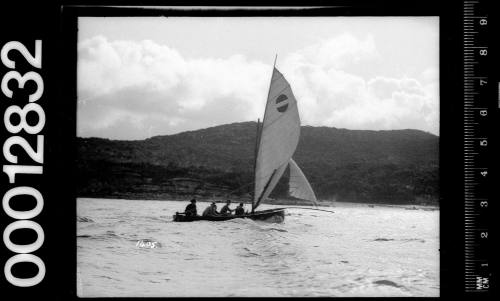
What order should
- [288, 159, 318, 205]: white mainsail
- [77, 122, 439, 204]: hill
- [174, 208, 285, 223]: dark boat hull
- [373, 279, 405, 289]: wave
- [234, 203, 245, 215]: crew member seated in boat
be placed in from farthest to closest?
[234, 203, 245, 215]: crew member seated in boat, [174, 208, 285, 223]: dark boat hull, [288, 159, 318, 205]: white mainsail, [77, 122, 439, 204]: hill, [373, 279, 405, 289]: wave

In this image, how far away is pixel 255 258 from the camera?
540cm

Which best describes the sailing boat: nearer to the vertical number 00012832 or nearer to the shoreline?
the shoreline

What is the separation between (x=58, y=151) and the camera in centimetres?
521

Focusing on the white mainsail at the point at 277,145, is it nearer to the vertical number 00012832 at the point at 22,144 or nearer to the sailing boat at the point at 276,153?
the sailing boat at the point at 276,153

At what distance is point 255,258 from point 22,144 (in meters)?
2.47

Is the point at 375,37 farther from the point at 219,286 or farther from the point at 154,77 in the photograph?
the point at 219,286

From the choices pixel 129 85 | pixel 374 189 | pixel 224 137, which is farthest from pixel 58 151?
pixel 374 189

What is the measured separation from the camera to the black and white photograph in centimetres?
528

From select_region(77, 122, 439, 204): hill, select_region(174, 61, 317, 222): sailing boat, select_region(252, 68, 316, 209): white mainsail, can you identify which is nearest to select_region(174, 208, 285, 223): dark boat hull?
select_region(174, 61, 317, 222): sailing boat

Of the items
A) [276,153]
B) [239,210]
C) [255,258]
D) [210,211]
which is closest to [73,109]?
[210,211]

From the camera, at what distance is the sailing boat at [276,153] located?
5.43m

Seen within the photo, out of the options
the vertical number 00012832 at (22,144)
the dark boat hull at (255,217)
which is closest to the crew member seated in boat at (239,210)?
the dark boat hull at (255,217)

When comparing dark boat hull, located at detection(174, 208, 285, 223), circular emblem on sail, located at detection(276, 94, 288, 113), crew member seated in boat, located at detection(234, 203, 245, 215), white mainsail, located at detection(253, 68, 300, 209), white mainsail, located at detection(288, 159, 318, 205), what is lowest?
dark boat hull, located at detection(174, 208, 285, 223)
